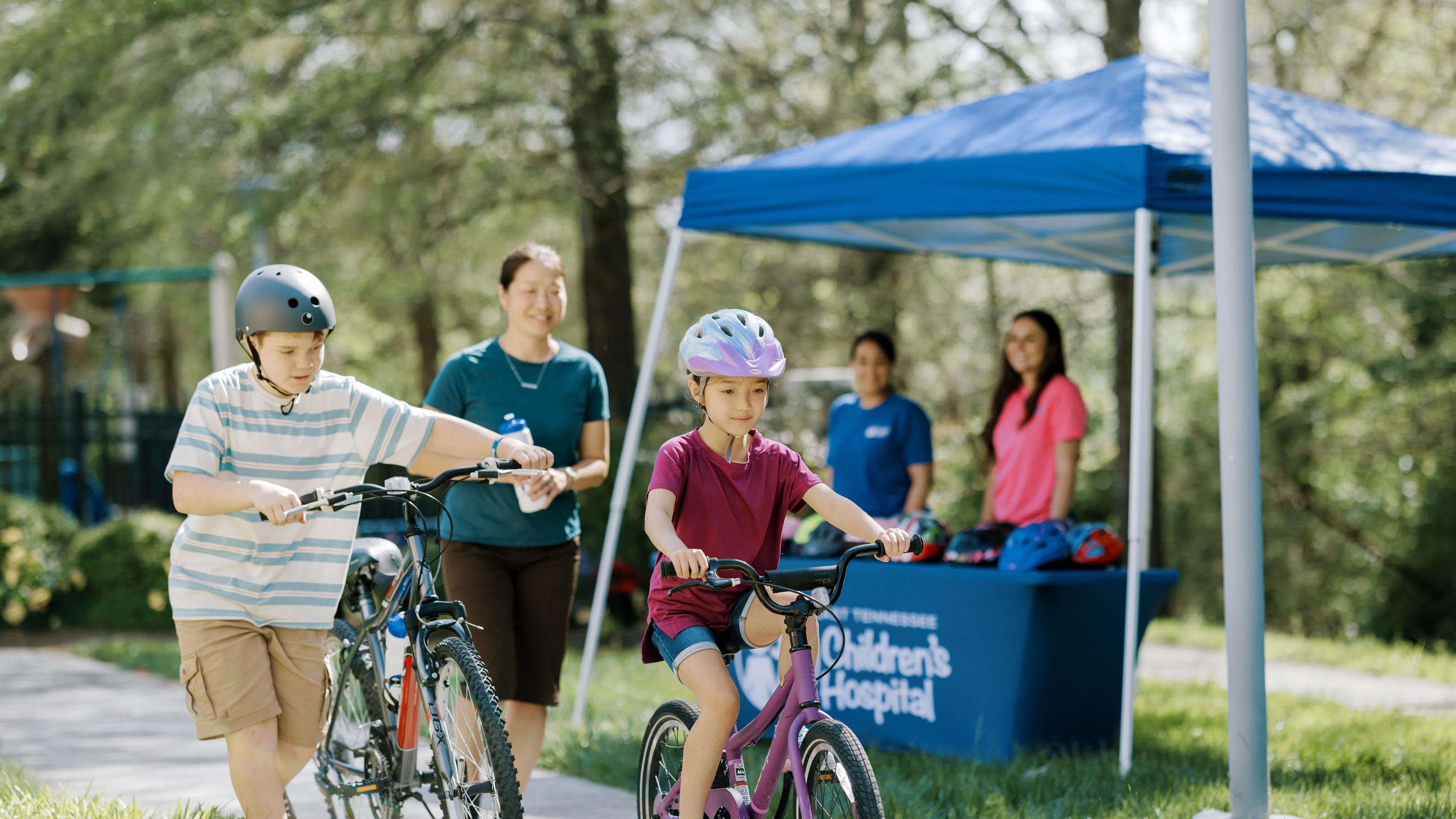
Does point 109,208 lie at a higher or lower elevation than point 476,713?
higher

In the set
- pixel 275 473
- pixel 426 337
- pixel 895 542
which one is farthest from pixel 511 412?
pixel 426 337

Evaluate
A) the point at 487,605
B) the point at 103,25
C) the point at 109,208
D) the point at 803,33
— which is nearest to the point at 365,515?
the point at 109,208

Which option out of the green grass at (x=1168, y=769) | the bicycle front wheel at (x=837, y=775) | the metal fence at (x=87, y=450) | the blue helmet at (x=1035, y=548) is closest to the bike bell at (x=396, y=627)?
the bicycle front wheel at (x=837, y=775)

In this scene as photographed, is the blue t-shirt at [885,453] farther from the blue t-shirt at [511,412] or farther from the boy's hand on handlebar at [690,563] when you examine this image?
the boy's hand on handlebar at [690,563]

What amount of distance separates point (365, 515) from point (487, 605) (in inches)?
270

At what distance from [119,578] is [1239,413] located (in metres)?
8.39

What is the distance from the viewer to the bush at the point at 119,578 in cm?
1005

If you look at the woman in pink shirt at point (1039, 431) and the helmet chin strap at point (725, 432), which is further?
the woman in pink shirt at point (1039, 431)

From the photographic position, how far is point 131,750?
238 inches

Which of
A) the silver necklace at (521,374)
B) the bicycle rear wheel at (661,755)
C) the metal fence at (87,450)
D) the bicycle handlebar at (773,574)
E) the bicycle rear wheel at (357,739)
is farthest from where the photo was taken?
the metal fence at (87,450)

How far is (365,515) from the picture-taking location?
11.1 meters

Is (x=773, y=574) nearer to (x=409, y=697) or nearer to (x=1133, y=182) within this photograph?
(x=409, y=697)

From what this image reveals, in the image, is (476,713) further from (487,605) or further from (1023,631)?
(1023,631)

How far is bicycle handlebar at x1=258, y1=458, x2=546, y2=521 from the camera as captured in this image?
3355 millimetres
